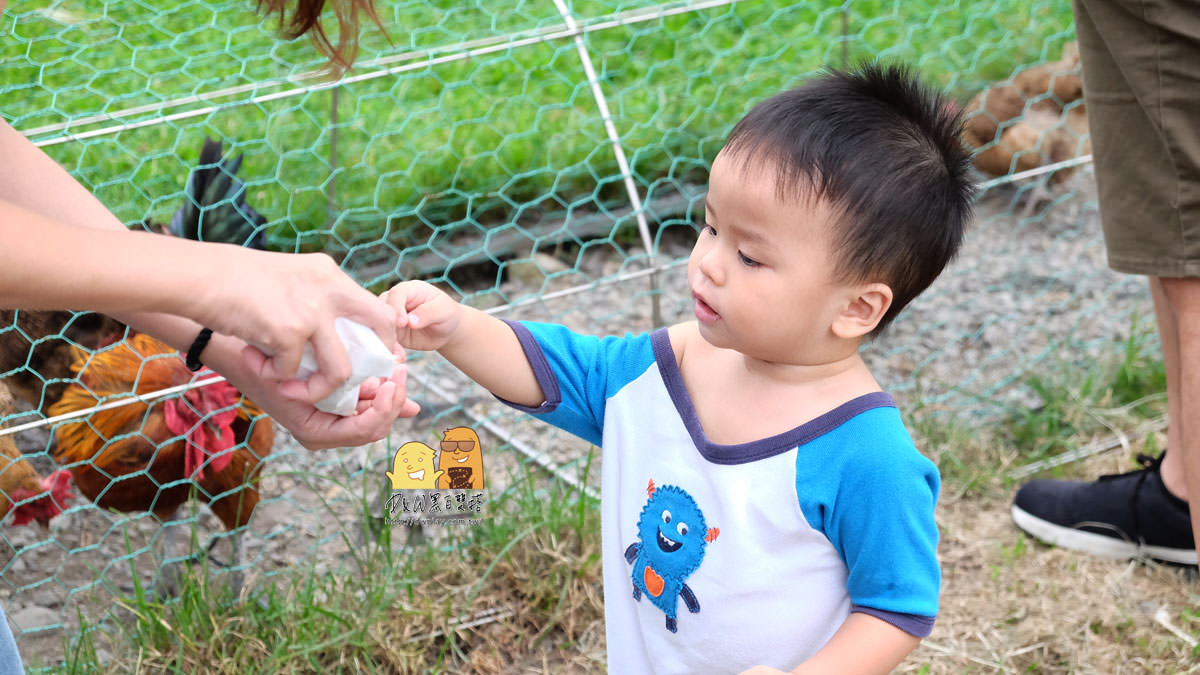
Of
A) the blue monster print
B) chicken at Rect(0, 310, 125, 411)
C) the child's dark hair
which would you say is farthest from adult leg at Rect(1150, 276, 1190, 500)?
chicken at Rect(0, 310, 125, 411)

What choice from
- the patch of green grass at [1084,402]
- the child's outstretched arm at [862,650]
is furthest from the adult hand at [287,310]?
the patch of green grass at [1084,402]

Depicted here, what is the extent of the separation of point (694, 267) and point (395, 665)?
97cm

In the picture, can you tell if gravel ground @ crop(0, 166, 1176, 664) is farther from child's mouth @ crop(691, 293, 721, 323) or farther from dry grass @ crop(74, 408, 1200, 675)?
child's mouth @ crop(691, 293, 721, 323)

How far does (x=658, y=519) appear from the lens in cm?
124

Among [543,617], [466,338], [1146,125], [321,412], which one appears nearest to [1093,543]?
[1146,125]

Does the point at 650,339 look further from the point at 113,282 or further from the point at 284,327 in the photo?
the point at 113,282

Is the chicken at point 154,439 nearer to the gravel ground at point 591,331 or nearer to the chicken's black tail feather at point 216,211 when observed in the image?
the gravel ground at point 591,331

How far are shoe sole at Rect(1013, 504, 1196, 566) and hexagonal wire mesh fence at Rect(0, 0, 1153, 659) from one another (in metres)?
0.41

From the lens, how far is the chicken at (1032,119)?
10.6 feet

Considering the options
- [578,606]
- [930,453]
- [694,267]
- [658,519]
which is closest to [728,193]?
[694,267]

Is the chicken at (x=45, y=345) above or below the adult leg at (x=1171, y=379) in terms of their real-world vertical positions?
below

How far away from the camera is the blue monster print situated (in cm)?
120

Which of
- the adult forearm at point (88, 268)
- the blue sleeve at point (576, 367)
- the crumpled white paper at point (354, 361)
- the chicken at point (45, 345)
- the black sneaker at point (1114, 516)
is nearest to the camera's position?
the adult forearm at point (88, 268)

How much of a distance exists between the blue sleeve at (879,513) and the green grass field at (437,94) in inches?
53.9
